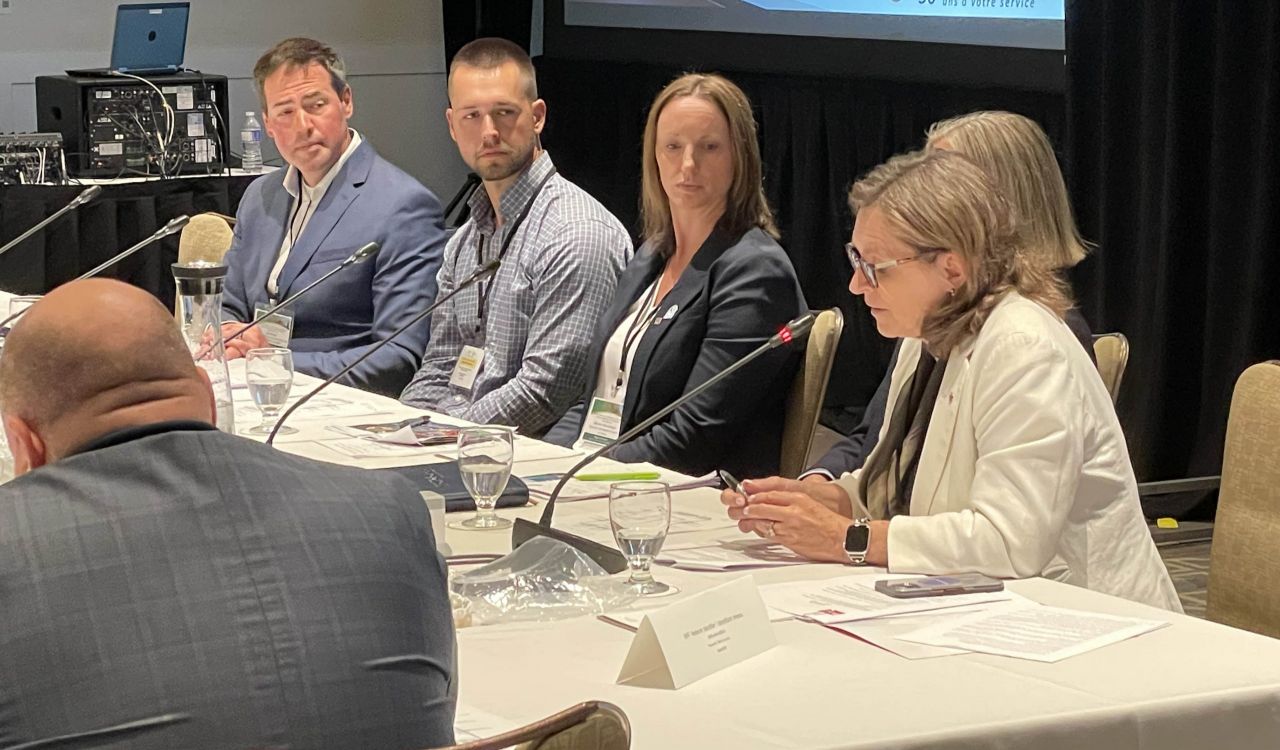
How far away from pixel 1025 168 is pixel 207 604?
5.79 ft

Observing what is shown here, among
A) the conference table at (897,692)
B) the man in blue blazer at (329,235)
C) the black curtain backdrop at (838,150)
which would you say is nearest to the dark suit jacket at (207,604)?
the conference table at (897,692)

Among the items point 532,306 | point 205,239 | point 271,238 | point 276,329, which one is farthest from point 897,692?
point 205,239

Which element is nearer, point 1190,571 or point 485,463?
point 485,463

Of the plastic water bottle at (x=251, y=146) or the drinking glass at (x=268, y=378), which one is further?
the plastic water bottle at (x=251, y=146)

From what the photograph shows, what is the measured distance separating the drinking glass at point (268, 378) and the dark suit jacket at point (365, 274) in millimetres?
935

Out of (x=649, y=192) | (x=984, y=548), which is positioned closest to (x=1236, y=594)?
(x=984, y=548)

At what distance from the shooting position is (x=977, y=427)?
2.22 m

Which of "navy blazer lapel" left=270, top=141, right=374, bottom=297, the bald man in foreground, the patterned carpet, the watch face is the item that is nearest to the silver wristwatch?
the watch face

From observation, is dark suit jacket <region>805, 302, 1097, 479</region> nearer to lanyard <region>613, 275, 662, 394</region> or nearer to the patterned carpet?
lanyard <region>613, 275, 662, 394</region>

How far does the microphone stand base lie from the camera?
2100 millimetres

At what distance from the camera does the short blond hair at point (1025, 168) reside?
262 cm

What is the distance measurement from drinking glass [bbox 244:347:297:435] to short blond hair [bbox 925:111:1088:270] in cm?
122

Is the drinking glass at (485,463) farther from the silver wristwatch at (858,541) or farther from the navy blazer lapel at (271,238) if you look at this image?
the navy blazer lapel at (271,238)

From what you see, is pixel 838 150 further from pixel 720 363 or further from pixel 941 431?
pixel 941 431
